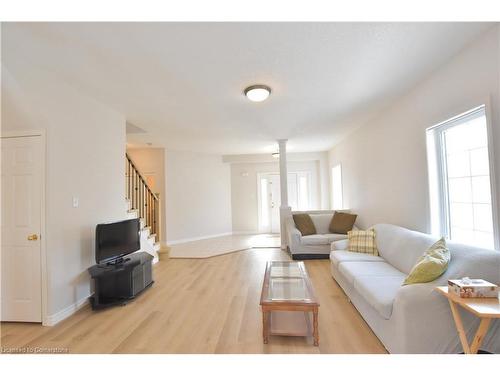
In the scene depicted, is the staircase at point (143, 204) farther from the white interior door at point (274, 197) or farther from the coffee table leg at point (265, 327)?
the white interior door at point (274, 197)

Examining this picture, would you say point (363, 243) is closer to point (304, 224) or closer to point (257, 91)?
point (304, 224)

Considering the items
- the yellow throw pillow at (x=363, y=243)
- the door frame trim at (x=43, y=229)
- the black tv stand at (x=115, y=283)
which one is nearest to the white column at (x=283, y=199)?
the yellow throw pillow at (x=363, y=243)

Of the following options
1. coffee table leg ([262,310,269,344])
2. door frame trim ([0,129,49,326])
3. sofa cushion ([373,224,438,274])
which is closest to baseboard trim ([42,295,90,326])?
door frame trim ([0,129,49,326])

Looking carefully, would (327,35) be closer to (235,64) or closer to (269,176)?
(235,64)

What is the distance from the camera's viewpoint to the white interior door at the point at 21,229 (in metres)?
2.40

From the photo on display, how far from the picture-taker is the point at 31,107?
2.30 m

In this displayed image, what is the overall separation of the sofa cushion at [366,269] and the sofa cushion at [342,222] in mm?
1952

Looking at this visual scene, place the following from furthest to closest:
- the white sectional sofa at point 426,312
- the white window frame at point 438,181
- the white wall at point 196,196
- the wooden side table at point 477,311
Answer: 1. the white wall at point 196,196
2. the white window frame at point 438,181
3. the white sectional sofa at point 426,312
4. the wooden side table at point 477,311

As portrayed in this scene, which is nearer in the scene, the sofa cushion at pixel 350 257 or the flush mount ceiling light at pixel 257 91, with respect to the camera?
the flush mount ceiling light at pixel 257 91

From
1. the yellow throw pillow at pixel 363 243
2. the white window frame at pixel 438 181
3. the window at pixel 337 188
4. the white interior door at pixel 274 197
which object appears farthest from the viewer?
the white interior door at pixel 274 197
